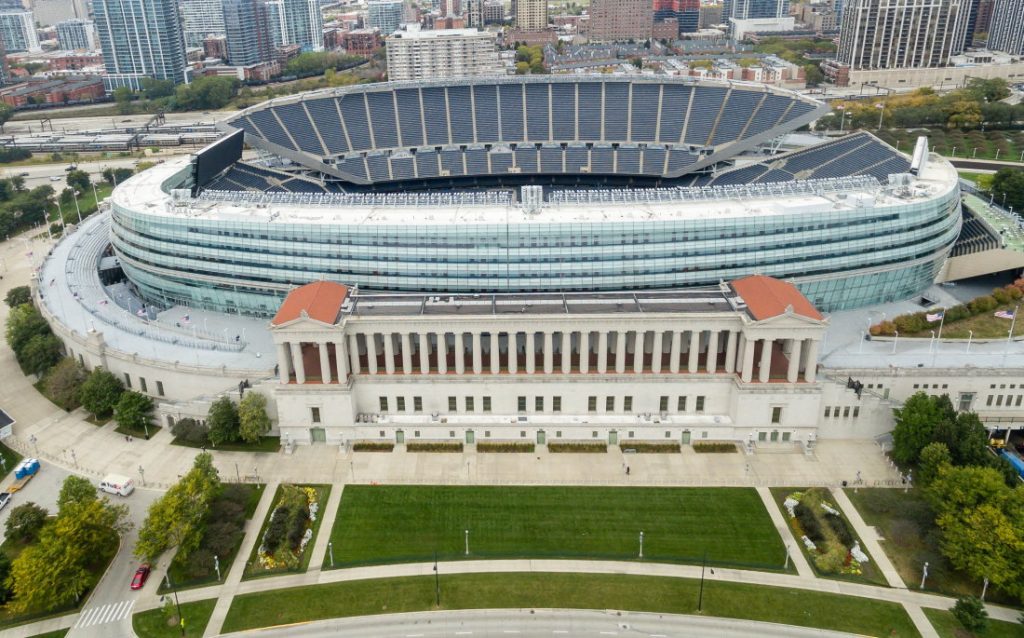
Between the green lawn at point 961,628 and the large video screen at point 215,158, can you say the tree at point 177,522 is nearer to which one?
the green lawn at point 961,628

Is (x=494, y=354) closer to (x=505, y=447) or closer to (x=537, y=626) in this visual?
(x=505, y=447)

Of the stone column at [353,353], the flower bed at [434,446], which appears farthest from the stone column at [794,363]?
the stone column at [353,353]

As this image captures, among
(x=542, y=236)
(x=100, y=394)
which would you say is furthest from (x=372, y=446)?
(x=100, y=394)

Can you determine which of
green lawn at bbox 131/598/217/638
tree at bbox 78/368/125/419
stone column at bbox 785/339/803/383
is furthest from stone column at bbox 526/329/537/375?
tree at bbox 78/368/125/419

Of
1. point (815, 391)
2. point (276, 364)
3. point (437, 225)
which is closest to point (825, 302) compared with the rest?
point (815, 391)

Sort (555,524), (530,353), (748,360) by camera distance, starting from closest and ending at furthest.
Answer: (555,524), (748,360), (530,353)

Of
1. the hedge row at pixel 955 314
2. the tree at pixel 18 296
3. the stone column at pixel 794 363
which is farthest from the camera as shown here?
the tree at pixel 18 296

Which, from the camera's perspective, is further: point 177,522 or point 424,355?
point 424,355

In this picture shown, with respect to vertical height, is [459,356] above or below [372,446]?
above
